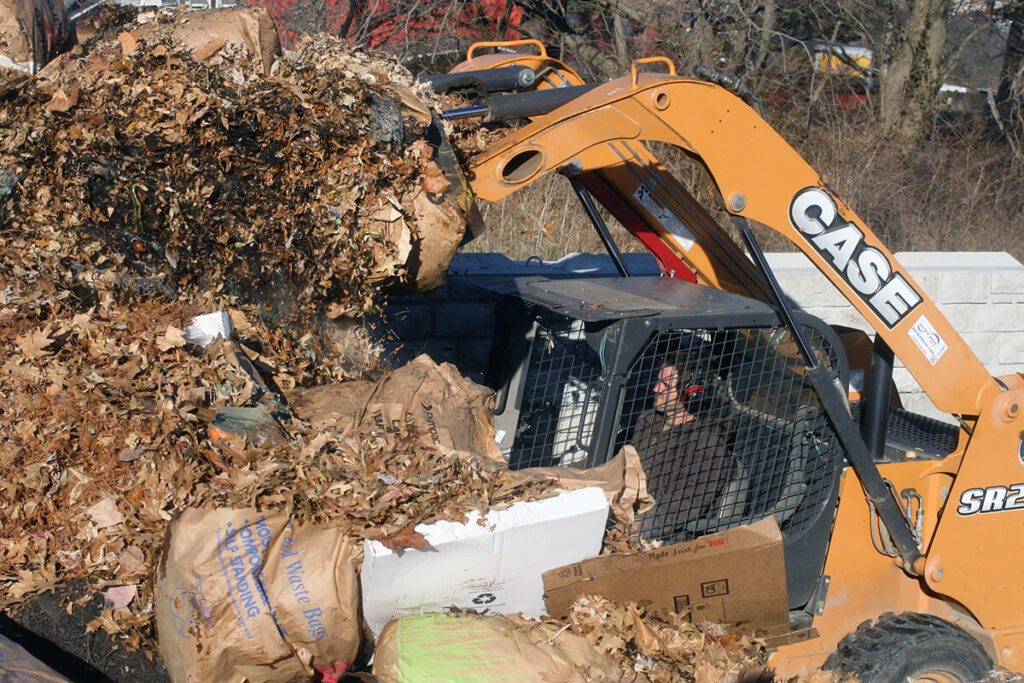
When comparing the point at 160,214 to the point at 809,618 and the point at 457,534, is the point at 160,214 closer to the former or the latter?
the point at 457,534

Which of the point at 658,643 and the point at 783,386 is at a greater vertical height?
the point at 783,386

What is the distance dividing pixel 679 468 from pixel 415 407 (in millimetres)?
1009

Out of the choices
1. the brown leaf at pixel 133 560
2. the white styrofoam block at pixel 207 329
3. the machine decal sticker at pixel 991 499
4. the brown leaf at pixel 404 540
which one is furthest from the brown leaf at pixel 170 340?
the machine decal sticker at pixel 991 499

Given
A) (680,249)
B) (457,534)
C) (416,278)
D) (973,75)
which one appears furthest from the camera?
(973,75)

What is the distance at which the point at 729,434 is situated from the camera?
3576 mm

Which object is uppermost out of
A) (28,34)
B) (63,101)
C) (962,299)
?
(28,34)

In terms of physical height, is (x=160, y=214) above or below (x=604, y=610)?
above

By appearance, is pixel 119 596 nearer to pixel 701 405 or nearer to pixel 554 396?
pixel 554 396

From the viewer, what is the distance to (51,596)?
2.83 metres

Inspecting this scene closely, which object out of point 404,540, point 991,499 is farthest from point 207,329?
point 991,499

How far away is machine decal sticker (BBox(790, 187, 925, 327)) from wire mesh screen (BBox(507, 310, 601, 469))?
0.96m

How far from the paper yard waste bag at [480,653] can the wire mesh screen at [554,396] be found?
2.95 ft

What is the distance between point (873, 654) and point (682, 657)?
103 centimetres

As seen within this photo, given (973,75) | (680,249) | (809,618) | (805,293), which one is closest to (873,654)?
(809,618)
